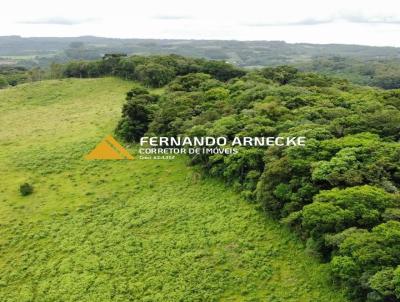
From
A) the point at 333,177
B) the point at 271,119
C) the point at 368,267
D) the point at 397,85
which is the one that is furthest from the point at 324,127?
the point at 397,85

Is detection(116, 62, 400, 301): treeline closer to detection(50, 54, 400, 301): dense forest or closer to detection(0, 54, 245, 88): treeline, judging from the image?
detection(50, 54, 400, 301): dense forest

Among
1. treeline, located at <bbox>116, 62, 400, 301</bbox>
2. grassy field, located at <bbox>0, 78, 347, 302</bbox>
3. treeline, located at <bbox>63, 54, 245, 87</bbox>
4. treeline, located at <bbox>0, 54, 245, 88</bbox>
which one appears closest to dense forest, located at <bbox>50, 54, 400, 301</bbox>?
treeline, located at <bbox>116, 62, 400, 301</bbox>

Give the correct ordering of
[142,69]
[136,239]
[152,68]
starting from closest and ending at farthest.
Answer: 1. [136,239]
2. [152,68]
3. [142,69]

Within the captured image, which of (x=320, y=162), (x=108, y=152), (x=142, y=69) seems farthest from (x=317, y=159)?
(x=142, y=69)

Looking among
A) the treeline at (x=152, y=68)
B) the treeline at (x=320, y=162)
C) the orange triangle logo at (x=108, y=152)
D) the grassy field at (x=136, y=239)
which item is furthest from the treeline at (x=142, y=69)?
the grassy field at (x=136, y=239)

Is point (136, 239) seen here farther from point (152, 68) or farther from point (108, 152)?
point (152, 68)

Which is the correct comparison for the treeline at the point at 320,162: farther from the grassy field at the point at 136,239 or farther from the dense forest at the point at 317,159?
the grassy field at the point at 136,239
